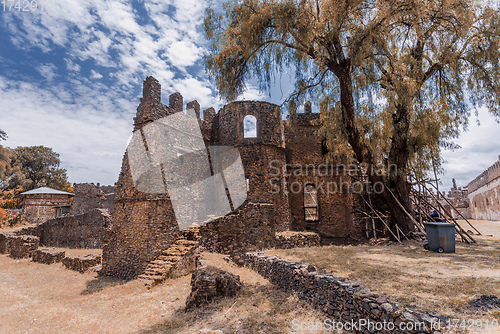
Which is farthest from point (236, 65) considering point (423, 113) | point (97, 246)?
point (97, 246)

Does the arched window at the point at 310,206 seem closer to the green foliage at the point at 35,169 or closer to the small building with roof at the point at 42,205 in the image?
the small building with roof at the point at 42,205

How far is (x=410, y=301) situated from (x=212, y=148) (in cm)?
1397

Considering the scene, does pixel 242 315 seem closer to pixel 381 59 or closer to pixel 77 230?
pixel 381 59

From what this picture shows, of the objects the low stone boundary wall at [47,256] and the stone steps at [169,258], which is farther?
the low stone boundary wall at [47,256]

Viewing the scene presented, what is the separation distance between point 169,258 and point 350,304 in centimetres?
706

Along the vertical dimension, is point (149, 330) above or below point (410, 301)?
below

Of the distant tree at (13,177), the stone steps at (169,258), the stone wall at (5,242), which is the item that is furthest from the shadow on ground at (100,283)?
the distant tree at (13,177)

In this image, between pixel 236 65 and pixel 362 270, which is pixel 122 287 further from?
pixel 236 65

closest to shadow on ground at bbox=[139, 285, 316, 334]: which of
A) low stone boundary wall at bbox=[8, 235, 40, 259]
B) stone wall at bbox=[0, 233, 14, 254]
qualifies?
low stone boundary wall at bbox=[8, 235, 40, 259]

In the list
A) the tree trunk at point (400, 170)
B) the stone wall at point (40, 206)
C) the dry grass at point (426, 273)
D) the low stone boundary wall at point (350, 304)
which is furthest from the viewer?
the stone wall at point (40, 206)

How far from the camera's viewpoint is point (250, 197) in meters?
15.4

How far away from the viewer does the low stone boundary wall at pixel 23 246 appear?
1830 cm

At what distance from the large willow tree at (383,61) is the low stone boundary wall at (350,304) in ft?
21.6

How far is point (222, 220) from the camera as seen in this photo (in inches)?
447
